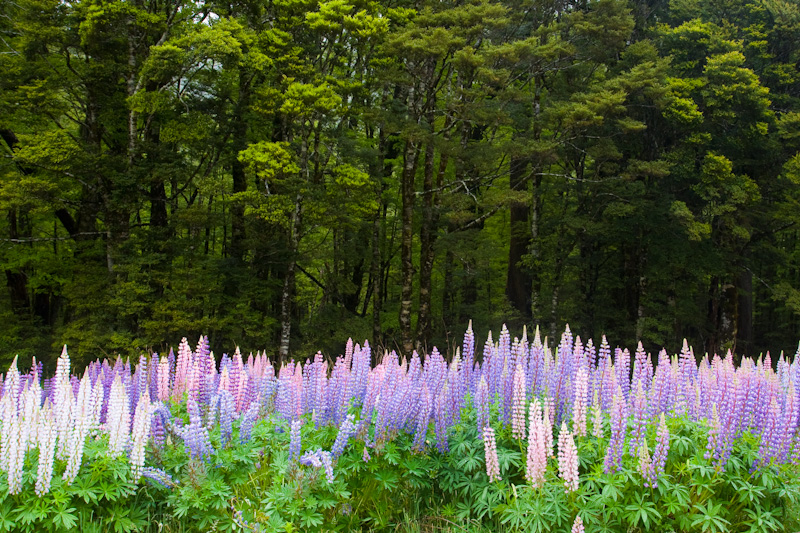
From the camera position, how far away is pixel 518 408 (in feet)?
13.6

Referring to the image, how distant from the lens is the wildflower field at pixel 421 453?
3.58 metres

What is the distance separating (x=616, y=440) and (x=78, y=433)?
10.9ft

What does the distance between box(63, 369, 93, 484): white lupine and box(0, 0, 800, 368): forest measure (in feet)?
44.4

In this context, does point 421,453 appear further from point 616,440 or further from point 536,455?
point 616,440

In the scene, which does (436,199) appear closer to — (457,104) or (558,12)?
(457,104)

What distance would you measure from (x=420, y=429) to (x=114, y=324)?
15759 millimetres

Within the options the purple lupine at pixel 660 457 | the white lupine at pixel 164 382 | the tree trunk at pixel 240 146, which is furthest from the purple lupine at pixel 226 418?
the tree trunk at pixel 240 146

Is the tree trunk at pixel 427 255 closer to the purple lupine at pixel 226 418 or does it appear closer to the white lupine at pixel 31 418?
the purple lupine at pixel 226 418

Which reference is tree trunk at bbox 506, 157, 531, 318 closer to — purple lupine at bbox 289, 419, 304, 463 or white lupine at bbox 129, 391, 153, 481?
purple lupine at bbox 289, 419, 304, 463

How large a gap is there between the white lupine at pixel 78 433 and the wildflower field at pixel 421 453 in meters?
0.01

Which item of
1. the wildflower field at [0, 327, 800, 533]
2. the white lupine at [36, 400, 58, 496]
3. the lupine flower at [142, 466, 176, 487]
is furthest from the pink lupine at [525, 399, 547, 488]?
the white lupine at [36, 400, 58, 496]

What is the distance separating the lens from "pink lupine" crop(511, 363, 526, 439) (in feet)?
13.4

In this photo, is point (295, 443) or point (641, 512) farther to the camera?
point (295, 443)

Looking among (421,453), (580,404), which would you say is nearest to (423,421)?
(421,453)
